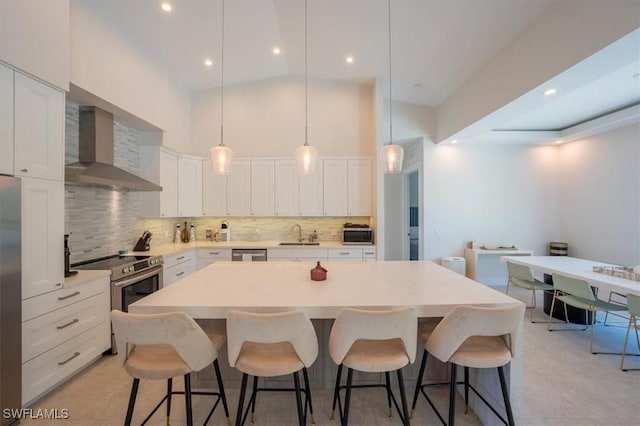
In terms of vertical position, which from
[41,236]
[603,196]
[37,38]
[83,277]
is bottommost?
[83,277]

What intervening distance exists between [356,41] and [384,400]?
13.1ft

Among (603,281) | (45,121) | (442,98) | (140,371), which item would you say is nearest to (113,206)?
(45,121)

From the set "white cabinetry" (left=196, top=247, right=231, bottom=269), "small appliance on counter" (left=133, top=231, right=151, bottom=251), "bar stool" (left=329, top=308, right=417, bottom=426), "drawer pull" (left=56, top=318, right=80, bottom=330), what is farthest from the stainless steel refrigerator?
"white cabinetry" (left=196, top=247, right=231, bottom=269)

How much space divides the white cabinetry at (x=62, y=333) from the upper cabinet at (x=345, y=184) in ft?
10.5

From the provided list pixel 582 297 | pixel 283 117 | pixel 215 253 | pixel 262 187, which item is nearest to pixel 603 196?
pixel 582 297

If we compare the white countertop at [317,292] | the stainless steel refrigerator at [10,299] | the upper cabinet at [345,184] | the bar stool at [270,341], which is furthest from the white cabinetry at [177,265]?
the bar stool at [270,341]

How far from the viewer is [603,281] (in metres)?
2.78

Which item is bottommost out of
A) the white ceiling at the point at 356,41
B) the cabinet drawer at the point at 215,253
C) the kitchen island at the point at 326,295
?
the cabinet drawer at the point at 215,253

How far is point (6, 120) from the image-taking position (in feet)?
6.22

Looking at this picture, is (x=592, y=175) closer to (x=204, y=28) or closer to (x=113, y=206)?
(x=204, y=28)

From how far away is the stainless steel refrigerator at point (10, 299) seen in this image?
1760mm

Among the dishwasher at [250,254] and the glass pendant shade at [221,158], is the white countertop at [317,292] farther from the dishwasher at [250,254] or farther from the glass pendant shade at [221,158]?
the dishwasher at [250,254]

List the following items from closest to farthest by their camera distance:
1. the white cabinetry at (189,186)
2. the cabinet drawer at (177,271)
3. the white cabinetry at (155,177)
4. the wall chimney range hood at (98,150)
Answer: the wall chimney range hood at (98,150), the cabinet drawer at (177,271), the white cabinetry at (155,177), the white cabinetry at (189,186)

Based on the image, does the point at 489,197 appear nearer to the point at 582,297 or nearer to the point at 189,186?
the point at 582,297
